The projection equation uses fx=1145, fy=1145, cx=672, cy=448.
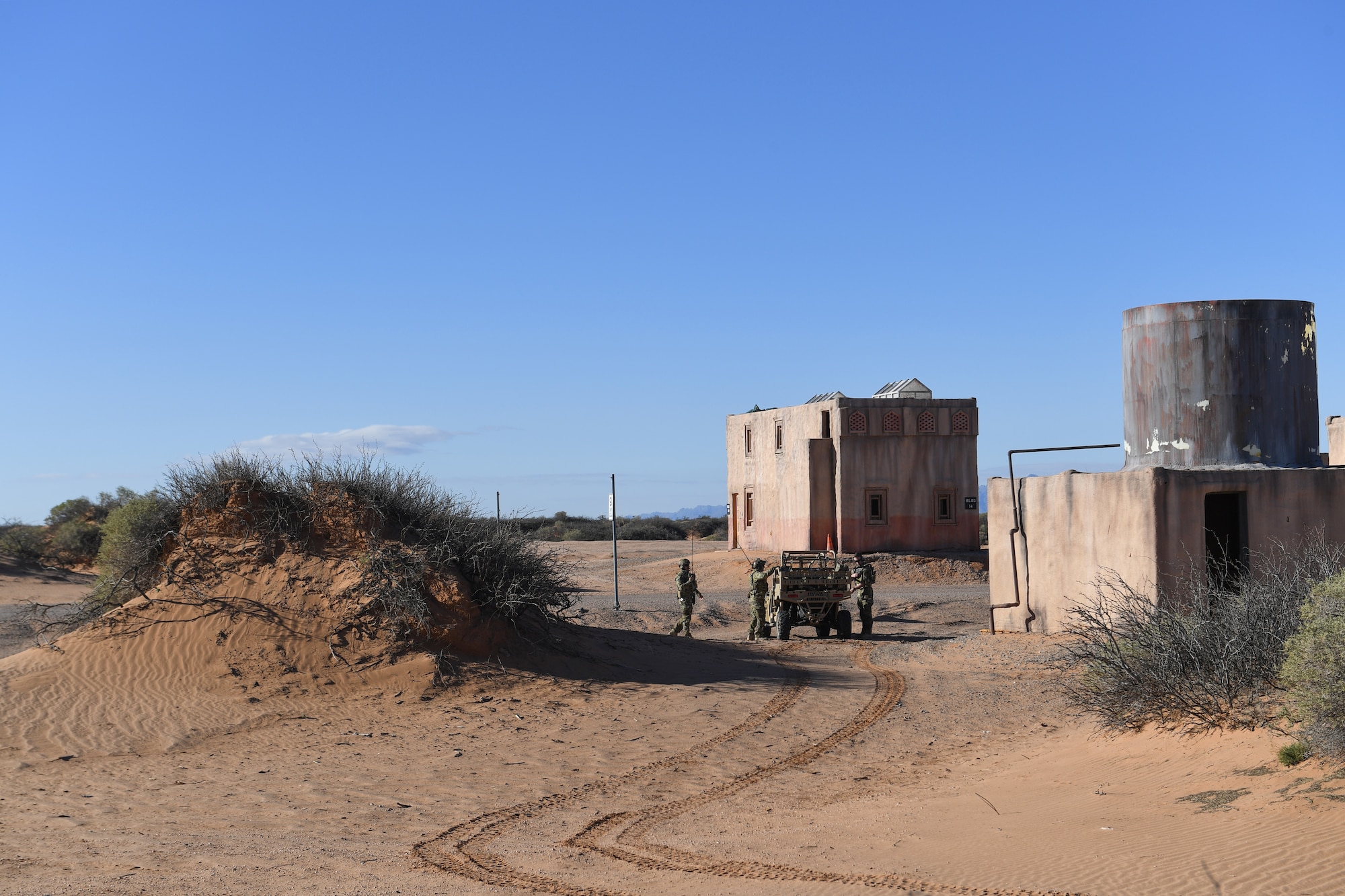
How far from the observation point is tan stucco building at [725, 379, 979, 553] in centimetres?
3266

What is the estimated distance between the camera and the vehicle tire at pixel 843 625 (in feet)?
67.7

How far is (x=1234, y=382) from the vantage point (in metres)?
15.5

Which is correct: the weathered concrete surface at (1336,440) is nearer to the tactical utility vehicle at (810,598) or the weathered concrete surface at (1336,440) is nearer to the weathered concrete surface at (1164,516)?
the weathered concrete surface at (1164,516)

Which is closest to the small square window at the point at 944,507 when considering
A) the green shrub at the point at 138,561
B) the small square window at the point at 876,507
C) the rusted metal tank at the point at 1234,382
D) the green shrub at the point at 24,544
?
the small square window at the point at 876,507

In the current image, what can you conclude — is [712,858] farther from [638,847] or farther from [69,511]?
[69,511]

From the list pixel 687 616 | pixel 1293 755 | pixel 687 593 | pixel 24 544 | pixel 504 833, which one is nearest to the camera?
pixel 1293 755

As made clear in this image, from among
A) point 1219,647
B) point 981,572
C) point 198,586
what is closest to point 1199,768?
point 1219,647

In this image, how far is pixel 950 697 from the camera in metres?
13.4

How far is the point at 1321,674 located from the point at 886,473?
2624cm

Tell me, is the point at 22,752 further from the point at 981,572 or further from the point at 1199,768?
the point at 981,572

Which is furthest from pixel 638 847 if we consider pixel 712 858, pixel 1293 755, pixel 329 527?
pixel 329 527

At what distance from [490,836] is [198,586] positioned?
810 centimetres

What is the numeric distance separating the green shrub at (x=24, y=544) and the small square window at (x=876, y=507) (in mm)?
22563

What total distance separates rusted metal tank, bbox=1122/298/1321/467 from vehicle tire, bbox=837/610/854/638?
6570mm
